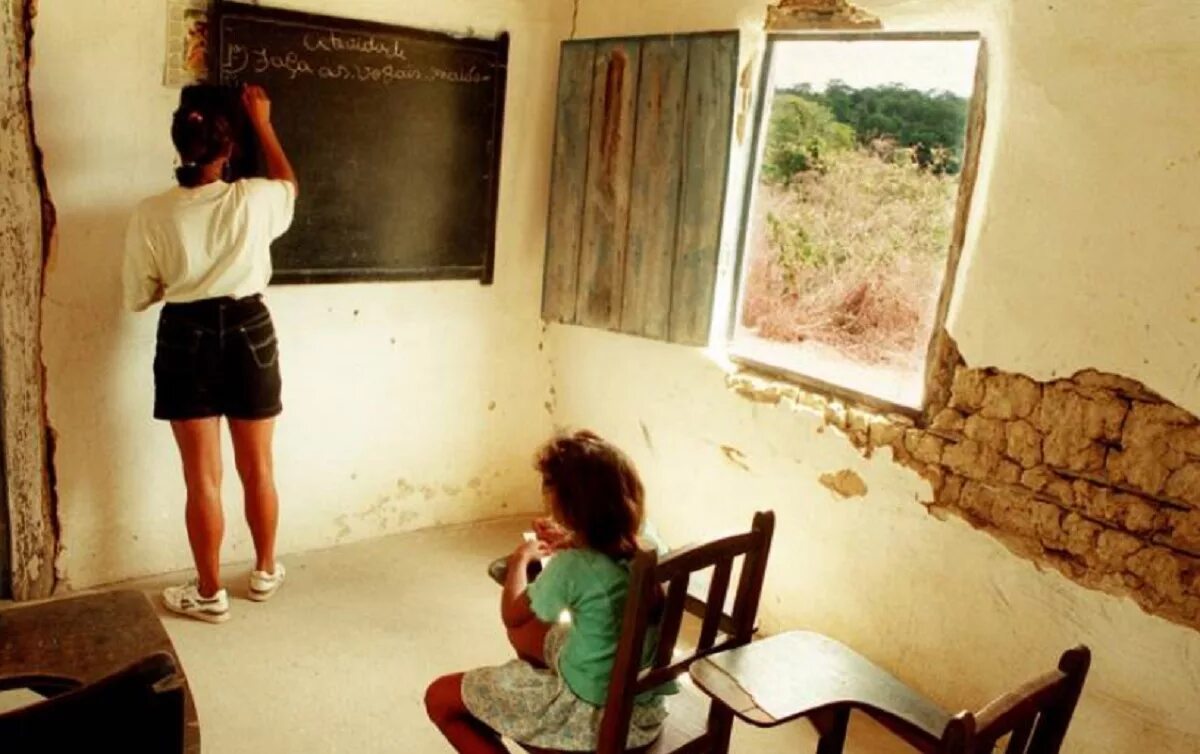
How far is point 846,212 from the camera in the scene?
123 inches

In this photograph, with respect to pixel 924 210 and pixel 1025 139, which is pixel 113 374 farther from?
pixel 1025 139

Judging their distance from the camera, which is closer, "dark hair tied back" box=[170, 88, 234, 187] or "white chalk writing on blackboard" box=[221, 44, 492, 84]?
"dark hair tied back" box=[170, 88, 234, 187]

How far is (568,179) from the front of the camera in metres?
3.71

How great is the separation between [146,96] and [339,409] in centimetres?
122

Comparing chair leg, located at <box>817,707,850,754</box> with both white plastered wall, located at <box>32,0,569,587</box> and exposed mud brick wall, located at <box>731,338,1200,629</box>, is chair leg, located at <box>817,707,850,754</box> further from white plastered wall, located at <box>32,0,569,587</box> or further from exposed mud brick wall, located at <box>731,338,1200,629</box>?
white plastered wall, located at <box>32,0,569,587</box>

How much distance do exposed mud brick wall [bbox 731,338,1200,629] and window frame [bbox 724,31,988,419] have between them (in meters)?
0.06

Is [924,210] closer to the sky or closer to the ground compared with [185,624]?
closer to the sky

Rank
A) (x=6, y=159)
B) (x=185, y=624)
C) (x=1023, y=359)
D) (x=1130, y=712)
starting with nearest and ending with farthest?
(x=1130, y=712) → (x=1023, y=359) → (x=6, y=159) → (x=185, y=624)

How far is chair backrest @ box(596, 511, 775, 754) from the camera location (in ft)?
5.66

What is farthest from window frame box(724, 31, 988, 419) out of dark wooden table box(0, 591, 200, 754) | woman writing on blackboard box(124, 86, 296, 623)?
dark wooden table box(0, 591, 200, 754)

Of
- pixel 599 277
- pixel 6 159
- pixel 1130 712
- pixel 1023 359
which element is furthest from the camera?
pixel 599 277

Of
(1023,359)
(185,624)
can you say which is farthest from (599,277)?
(185,624)

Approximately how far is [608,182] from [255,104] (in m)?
1.21

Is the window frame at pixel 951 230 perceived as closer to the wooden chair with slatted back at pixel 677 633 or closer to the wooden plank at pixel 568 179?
the wooden plank at pixel 568 179
